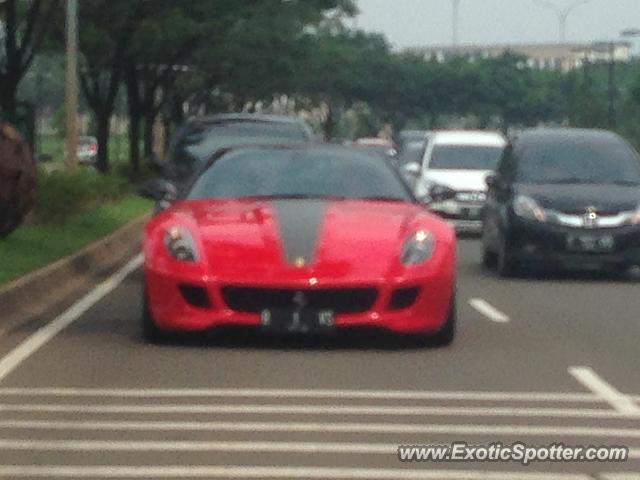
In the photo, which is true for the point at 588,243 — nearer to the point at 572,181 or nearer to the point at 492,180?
the point at 572,181

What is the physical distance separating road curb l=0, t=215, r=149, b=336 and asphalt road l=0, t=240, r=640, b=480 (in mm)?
400

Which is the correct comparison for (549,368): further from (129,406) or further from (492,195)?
(492,195)

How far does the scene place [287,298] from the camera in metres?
13.0

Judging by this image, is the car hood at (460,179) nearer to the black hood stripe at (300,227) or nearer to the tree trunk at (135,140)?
the black hood stripe at (300,227)

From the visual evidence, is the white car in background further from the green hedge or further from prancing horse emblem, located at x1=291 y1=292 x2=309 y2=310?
prancing horse emblem, located at x1=291 y1=292 x2=309 y2=310

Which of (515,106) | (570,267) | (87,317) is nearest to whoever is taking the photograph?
(87,317)

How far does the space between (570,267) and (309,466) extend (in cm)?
1254

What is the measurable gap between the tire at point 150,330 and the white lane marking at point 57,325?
717 mm

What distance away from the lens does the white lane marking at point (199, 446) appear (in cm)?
907

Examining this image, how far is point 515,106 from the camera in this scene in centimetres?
11600

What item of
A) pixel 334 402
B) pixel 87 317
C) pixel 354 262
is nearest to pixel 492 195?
pixel 87 317

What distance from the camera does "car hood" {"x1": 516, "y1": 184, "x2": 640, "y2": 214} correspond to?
2072 cm

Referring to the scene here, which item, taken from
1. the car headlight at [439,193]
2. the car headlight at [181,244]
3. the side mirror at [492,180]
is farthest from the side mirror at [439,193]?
the side mirror at [492,180]

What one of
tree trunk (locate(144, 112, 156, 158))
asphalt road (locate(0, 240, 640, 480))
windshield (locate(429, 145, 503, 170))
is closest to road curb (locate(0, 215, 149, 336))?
asphalt road (locate(0, 240, 640, 480))
